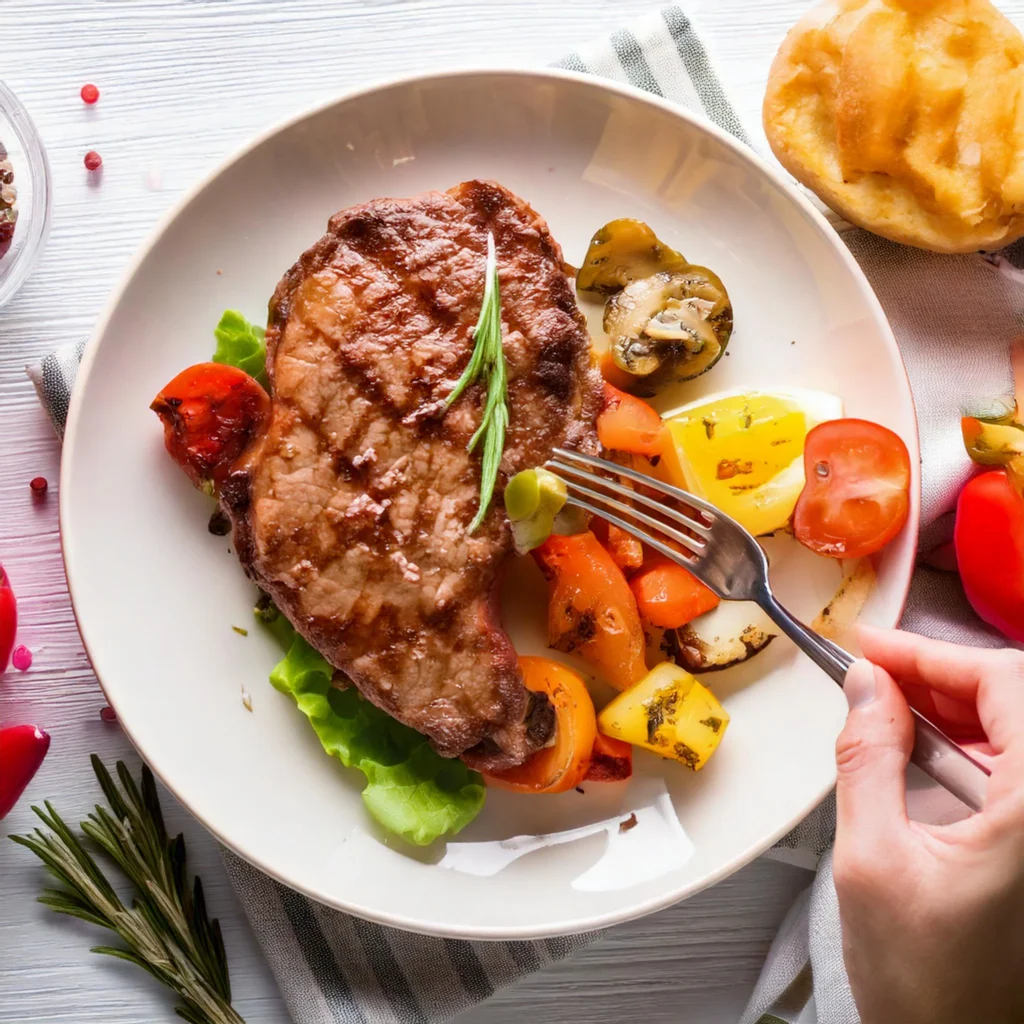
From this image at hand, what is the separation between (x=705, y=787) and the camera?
11.6ft

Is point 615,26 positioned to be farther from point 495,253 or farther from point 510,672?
point 510,672

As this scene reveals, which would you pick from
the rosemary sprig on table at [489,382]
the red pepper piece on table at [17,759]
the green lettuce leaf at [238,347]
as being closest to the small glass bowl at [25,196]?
the green lettuce leaf at [238,347]

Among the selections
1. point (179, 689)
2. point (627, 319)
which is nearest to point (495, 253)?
point (627, 319)

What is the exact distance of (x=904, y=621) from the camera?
3.69 m

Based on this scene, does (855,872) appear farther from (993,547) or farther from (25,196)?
(25,196)

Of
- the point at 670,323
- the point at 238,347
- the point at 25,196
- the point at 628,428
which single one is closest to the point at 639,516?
the point at 628,428

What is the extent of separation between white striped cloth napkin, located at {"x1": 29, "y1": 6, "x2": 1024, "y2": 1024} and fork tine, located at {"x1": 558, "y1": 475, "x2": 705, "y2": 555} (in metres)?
1.05

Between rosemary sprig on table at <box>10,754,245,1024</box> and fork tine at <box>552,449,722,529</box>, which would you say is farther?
rosemary sprig on table at <box>10,754,245,1024</box>

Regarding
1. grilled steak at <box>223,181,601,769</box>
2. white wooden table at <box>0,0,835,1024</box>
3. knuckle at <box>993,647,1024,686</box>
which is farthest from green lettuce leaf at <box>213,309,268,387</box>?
knuckle at <box>993,647,1024,686</box>

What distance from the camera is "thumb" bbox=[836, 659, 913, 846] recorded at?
8.18ft

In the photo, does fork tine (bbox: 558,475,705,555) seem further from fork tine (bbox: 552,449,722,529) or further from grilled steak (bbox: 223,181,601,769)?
grilled steak (bbox: 223,181,601,769)

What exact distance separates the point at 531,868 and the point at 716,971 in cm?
102

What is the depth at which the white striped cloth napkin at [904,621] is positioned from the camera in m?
3.65

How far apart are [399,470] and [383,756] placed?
3.37 ft
